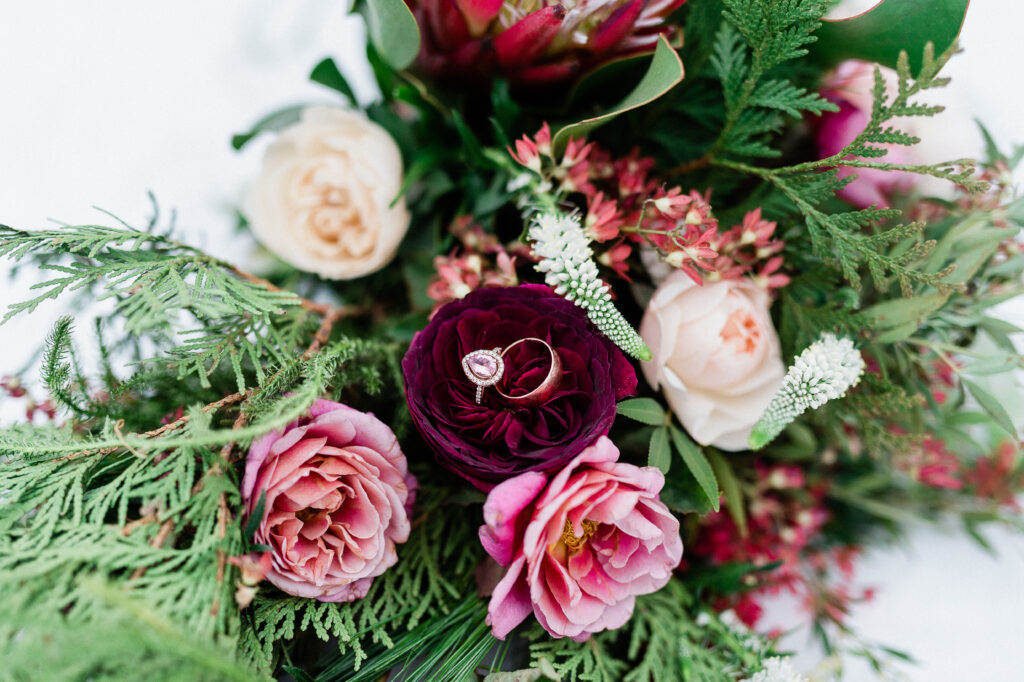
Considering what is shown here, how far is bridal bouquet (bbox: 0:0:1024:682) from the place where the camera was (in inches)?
16.5

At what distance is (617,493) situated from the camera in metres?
0.43

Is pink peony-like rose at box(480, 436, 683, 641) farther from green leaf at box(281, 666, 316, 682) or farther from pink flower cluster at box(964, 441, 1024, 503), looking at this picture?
pink flower cluster at box(964, 441, 1024, 503)

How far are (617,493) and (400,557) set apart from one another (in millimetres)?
214

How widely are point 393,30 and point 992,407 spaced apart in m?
0.61

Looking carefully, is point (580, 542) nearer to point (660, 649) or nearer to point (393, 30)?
point (660, 649)

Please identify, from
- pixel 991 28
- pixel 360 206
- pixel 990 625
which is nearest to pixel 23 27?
pixel 360 206

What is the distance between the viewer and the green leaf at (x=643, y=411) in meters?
0.48

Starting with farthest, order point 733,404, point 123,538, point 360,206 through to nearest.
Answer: point 360,206, point 733,404, point 123,538

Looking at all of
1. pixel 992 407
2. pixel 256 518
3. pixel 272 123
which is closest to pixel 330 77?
pixel 272 123

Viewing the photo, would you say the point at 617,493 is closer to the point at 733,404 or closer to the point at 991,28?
the point at 733,404

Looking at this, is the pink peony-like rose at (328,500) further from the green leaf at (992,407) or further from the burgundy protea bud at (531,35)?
the green leaf at (992,407)

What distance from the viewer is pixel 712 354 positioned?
50cm

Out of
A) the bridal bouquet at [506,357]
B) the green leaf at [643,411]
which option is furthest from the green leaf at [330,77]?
the green leaf at [643,411]

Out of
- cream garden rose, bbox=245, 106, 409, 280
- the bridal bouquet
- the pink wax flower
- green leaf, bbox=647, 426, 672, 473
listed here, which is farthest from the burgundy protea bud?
green leaf, bbox=647, 426, 672, 473
